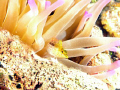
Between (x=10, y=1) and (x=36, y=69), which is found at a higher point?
(x=10, y=1)

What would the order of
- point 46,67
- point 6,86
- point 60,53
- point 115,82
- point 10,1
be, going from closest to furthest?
point 6,86 → point 46,67 → point 10,1 → point 60,53 → point 115,82

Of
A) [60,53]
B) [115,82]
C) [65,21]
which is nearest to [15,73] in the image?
[60,53]

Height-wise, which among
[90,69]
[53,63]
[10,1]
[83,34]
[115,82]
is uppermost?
[10,1]

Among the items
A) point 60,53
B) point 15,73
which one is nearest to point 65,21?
point 60,53

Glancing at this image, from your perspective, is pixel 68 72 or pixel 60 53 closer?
pixel 68 72

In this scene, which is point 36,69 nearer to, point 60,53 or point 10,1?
point 60,53

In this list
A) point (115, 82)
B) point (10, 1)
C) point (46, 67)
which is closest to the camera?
point (46, 67)
